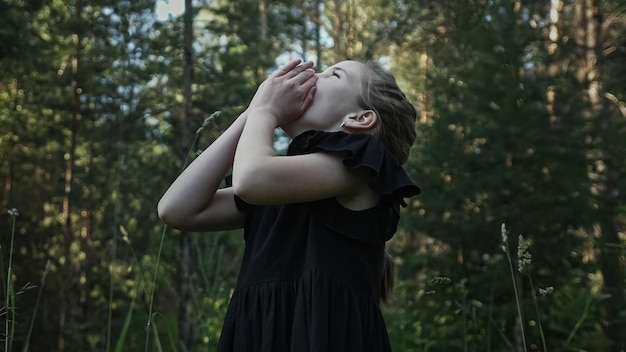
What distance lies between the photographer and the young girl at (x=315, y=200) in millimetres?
1661

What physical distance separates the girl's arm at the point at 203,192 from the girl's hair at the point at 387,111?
38cm

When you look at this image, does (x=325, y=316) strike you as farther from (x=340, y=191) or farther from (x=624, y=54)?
(x=624, y=54)

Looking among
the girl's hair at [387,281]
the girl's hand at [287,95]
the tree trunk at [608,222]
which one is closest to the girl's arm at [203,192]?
the girl's hand at [287,95]

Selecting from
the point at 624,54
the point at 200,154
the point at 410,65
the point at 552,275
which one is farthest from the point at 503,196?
the point at 410,65

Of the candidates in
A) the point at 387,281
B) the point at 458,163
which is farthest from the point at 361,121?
the point at 458,163

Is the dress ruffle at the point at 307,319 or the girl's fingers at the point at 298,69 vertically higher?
the girl's fingers at the point at 298,69

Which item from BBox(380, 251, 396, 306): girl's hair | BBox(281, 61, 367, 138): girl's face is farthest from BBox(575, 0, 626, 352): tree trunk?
BBox(281, 61, 367, 138): girl's face

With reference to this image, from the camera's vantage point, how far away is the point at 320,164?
170cm

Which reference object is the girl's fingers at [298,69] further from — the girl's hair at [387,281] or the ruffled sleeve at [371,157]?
the girl's hair at [387,281]

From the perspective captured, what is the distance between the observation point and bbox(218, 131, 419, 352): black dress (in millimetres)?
1666

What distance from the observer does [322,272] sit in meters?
1.68

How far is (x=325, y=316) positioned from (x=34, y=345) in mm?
10137

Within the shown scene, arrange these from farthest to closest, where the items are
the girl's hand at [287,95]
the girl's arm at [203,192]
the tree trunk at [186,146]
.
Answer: the tree trunk at [186,146] < the girl's arm at [203,192] < the girl's hand at [287,95]

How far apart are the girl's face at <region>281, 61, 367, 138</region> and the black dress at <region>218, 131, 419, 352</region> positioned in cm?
6
